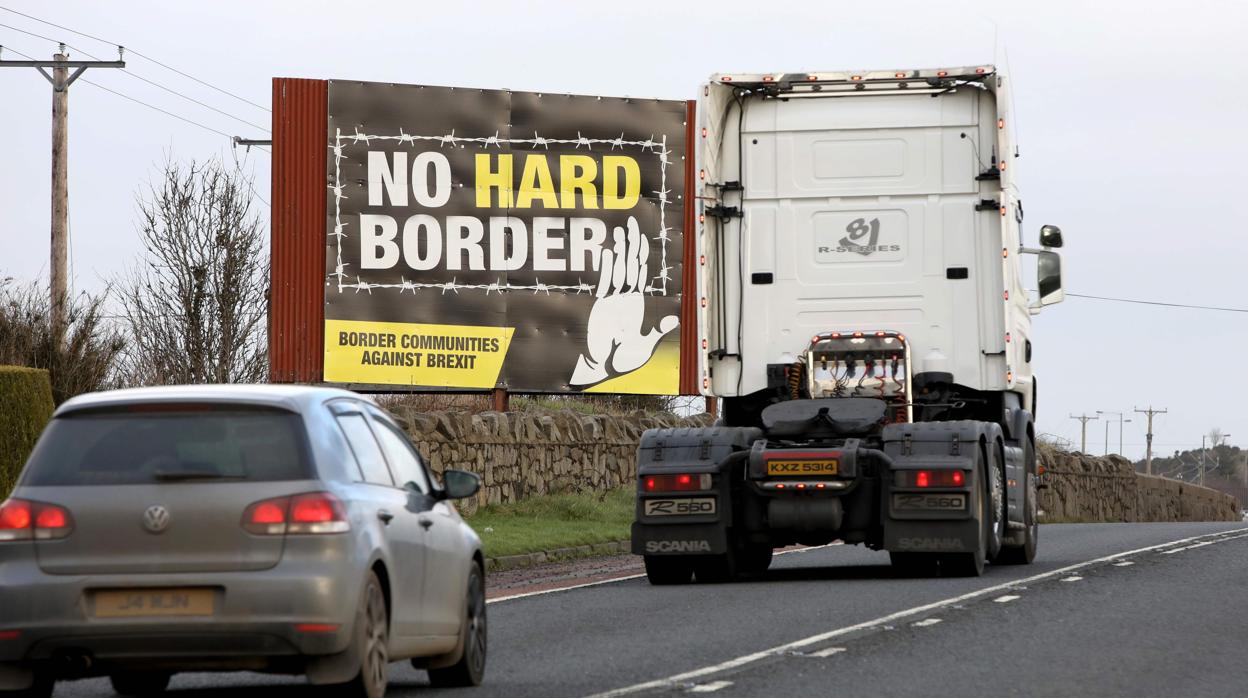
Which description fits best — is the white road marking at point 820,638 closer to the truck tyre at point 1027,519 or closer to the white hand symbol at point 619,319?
the truck tyre at point 1027,519

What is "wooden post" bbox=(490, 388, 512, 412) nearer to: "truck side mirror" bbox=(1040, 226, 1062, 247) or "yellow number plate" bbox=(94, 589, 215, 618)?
"truck side mirror" bbox=(1040, 226, 1062, 247)

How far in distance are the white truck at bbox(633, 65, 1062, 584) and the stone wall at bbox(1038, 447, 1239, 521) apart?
25.5 metres

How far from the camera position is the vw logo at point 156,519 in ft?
28.1

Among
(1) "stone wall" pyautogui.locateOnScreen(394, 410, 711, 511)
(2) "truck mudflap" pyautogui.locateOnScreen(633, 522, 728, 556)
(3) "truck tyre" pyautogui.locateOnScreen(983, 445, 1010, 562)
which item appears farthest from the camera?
(1) "stone wall" pyautogui.locateOnScreen(394, 410, 711, 511)

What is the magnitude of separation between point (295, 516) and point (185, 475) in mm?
510

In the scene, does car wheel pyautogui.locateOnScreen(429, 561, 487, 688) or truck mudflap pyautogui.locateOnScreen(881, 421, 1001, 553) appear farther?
truck mudflap pyautogui.locateOnScreen(881, 421, 1001, 553)

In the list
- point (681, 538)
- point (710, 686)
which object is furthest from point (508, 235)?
point (710, 686)

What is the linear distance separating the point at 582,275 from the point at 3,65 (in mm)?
12239

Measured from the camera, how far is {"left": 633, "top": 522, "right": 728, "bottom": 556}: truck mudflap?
1750 cm

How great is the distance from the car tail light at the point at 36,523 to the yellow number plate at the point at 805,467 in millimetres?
9390

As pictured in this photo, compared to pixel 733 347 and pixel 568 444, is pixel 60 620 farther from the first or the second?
pixel 568 444

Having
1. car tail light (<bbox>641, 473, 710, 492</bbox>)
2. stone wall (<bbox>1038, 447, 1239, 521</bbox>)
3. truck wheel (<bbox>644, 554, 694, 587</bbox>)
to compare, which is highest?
car tail light (<bbox>641, 473, 710, 492</bbox>)

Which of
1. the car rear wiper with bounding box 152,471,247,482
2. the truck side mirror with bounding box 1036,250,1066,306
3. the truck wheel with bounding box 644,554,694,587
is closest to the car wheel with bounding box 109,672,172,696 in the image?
the car rear wiper with bounding box 152,471,247,482

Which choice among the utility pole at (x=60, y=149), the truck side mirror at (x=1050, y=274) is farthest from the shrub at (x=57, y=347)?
the truck side mirror at (x=1050, y=274)
